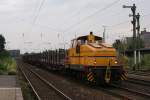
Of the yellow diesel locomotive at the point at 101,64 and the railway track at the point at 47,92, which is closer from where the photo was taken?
the railway track at the point at 47,92

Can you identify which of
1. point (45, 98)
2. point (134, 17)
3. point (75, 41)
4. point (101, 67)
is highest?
point (134, 17)

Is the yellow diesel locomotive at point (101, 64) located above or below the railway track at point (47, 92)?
above

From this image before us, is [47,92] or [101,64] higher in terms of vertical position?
[101,64]

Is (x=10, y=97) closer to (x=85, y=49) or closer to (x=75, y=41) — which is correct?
(x=85, y=49)

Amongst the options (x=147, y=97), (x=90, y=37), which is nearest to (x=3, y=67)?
(x=90, y=37)

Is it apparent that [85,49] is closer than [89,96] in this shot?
No

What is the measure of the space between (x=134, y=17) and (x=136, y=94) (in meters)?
31.1

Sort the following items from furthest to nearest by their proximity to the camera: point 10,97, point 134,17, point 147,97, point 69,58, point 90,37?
point 134,17
point 69,58
point 90,37
point 147,97
point 10,97

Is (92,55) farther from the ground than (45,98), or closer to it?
farther from the ground

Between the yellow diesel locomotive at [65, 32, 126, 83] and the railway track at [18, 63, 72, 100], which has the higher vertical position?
the yellow diesel locomotive at [65, 32, 126, 83]

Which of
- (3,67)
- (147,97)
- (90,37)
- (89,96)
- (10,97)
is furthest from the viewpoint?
(3,67)

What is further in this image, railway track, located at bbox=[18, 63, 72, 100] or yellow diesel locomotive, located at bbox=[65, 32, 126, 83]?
yellow diesel locomotive, located at bbox=[65, 32, 126, 83]

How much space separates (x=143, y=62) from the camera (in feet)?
173

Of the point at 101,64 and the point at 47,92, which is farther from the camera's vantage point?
the point at 101,64
